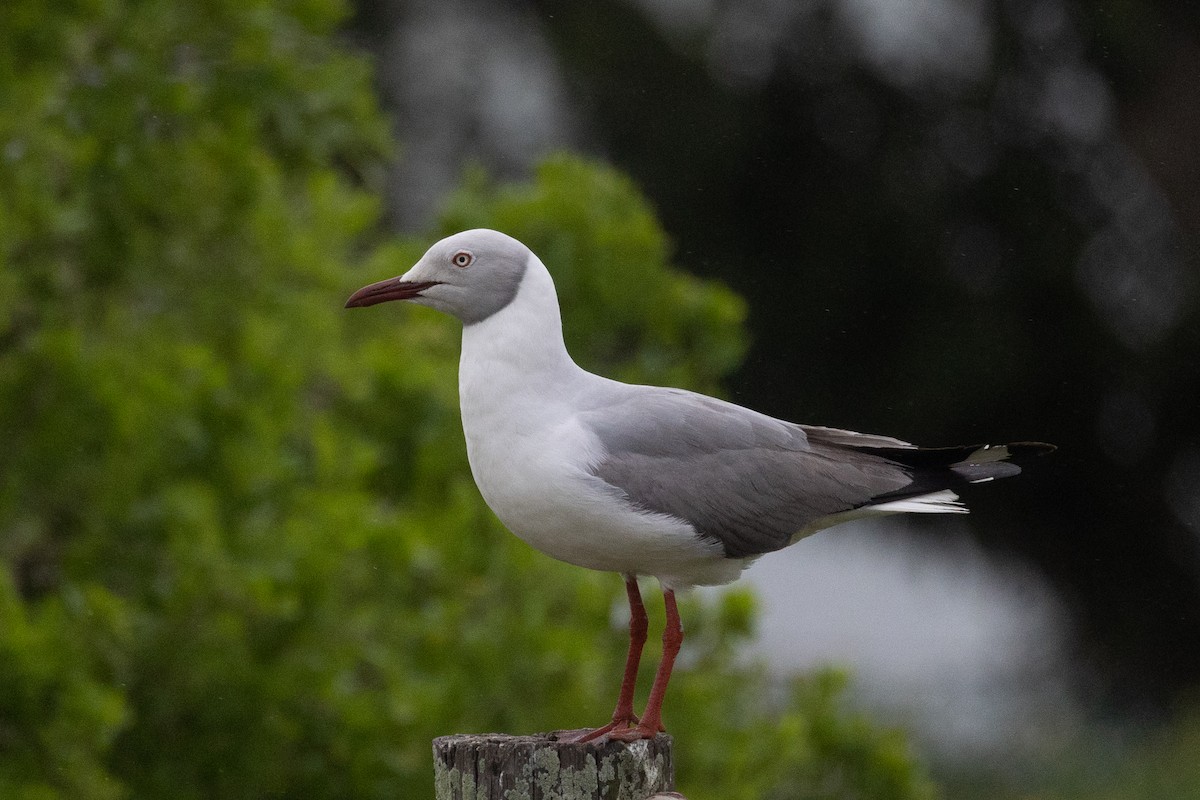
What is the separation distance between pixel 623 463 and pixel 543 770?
2.12ft

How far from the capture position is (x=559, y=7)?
512 inches

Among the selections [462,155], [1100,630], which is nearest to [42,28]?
[462,155]

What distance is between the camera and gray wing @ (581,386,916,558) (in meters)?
3.24

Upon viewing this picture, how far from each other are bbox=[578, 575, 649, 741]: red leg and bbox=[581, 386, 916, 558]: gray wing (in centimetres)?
29

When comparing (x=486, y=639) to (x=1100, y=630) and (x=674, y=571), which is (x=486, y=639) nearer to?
(x=674, y=571)

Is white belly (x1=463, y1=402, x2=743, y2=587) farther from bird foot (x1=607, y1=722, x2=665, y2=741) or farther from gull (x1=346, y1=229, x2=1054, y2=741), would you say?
bird foot (x1=607, y1=722, x2=665, y2=741)

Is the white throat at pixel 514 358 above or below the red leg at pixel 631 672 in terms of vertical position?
above

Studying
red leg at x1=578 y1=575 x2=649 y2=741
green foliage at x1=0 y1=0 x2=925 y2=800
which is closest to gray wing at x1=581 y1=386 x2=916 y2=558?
red leg at x1=578 y1=575 x2=649 y2=741

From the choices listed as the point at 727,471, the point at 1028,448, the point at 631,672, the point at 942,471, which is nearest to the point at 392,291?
the point at 727,471

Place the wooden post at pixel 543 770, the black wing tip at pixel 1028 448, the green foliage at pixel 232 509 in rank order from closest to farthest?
the wooden post at pixel 543 770 < the black wing tip at pixel 1028 448 < the green foliage at pixel 232 509

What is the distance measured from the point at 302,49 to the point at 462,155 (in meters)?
6.81

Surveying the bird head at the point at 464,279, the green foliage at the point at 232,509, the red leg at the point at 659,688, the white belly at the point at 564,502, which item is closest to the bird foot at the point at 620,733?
the red leg at the point at 659,688

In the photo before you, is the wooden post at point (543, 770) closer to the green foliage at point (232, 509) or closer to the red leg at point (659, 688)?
the red leg at point (659, 688)

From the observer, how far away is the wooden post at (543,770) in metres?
3.02
